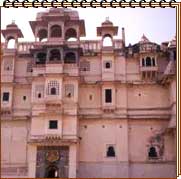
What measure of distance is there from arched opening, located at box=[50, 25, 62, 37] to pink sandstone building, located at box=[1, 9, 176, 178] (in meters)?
0.06

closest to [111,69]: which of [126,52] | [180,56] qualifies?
[126,52]

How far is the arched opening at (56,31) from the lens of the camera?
23.7 m

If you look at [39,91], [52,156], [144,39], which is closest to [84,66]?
[39,91]

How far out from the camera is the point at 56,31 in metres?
24.3

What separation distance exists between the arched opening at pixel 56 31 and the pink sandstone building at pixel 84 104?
0.06 m

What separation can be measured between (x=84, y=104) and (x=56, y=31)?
477 cm

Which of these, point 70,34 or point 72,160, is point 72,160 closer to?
point 72,160

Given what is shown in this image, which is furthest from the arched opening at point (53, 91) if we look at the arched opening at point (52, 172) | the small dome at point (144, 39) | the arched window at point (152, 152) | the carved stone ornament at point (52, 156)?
the arched window at point (152, 152)

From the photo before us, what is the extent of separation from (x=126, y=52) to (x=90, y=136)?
Answer: 16.9 feet

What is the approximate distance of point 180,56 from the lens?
20.9ft

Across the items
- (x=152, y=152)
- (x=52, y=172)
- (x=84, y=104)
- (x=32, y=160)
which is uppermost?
(x=84, y=104)

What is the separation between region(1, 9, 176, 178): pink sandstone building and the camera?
21250 millimetres

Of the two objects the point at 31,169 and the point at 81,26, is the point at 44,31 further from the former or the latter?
the point at 31,169

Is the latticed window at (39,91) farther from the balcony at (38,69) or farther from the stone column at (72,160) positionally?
the stone column at (72,160)
